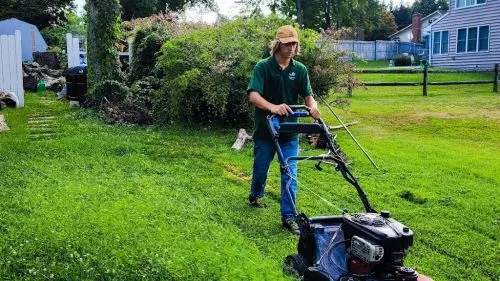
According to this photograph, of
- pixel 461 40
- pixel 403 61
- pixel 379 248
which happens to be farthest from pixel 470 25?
pixel 379 248

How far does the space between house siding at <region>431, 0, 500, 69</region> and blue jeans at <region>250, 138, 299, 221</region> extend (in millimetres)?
24014

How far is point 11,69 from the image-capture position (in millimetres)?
14445

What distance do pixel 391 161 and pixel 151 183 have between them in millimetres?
3795

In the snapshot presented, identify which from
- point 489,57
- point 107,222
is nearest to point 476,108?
point 107,222

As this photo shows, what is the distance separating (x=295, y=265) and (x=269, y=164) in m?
1.68

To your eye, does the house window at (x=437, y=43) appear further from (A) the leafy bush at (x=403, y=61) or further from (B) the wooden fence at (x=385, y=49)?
(B) the wooden fence at (x=385, y=49)

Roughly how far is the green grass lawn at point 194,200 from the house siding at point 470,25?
17.0 metres

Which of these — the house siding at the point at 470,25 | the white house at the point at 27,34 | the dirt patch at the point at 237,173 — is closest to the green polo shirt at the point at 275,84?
the dirt patch at the point at 237,173

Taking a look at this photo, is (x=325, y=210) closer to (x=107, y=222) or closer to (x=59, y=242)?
(x=107, y=222)

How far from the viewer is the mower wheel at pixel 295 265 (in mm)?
3962

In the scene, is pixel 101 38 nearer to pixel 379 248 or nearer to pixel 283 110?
pixel 283 110

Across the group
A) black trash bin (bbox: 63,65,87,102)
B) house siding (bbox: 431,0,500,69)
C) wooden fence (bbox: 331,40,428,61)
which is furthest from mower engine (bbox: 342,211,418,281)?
wooden fence (bbox: 331,40,428,61)

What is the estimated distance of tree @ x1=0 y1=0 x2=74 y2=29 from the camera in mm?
41250

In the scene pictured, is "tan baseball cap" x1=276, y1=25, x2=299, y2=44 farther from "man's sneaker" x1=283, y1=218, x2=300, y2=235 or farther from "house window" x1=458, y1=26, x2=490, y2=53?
"house window" x1=458, y1=26, x2=490, y2=53
